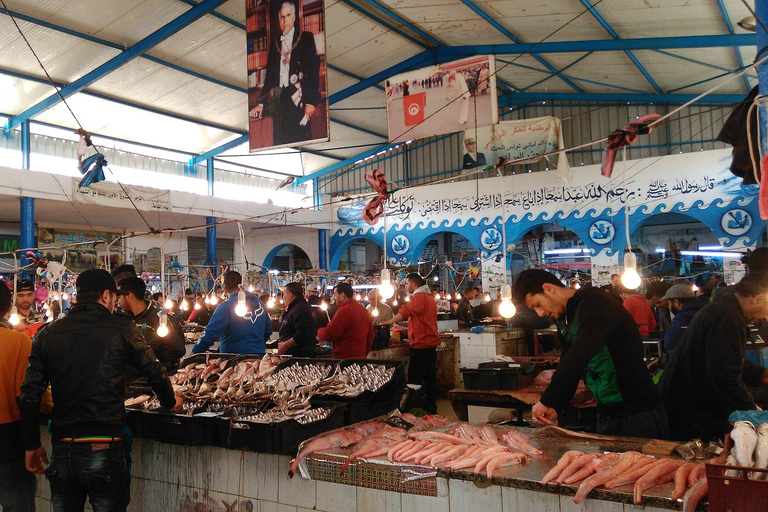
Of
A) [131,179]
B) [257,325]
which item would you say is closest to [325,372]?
[257,325]

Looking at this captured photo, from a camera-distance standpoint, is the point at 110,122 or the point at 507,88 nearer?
the point at 110,122

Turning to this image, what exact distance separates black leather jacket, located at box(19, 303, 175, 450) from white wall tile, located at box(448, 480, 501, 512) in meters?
1.90

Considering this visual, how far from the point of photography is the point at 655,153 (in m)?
18.4

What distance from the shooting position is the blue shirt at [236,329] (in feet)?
20.3

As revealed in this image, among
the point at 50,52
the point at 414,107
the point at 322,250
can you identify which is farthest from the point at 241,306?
the point at 322,250

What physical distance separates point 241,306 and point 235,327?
376 millimetres

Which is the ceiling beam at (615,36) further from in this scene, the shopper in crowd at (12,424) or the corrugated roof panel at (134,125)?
the corrugated roof panel at (134,125)

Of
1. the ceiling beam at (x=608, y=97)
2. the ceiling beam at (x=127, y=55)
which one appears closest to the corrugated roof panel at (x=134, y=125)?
the ceiling beam at (x=127, y=55)

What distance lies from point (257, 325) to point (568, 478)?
443 centimetres

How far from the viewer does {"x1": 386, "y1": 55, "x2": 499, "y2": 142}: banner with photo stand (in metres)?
10.2

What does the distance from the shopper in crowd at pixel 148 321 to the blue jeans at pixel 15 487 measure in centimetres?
141

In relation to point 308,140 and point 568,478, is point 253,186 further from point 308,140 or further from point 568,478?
point 568,478

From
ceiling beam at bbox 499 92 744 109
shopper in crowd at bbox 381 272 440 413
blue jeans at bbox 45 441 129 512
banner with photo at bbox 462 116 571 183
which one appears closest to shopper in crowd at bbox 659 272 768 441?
blue jeans at bbox 45 441 129 512

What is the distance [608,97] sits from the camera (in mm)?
19188
